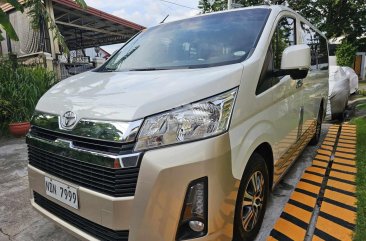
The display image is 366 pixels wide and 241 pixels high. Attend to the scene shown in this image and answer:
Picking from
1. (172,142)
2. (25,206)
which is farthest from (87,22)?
(172,142)

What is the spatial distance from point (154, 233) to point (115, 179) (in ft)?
1.20

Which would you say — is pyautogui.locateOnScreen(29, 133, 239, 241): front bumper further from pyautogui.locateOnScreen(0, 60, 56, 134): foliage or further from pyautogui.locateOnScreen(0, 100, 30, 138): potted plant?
pyautogui.locateOnScreen(0, 60, 56, 134): foliage

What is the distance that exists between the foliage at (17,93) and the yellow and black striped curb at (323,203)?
548 centimetres

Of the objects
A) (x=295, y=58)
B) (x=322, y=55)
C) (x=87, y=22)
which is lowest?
(x=295, y=58)

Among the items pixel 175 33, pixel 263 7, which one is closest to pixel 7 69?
pixel 175 33

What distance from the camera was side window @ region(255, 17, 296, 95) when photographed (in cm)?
241

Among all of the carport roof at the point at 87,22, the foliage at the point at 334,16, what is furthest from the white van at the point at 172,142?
the foliage at the point at 334,16

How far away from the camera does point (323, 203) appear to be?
3148mm

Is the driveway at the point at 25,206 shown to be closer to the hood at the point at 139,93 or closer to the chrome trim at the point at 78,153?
the chrome trim at the point at 78,153

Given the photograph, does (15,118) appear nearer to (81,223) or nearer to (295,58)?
(81,223)

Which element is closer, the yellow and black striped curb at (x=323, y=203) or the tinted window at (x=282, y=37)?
the yellow and black striped curb at (x=323, y=203)

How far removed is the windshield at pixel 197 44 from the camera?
2558 mm

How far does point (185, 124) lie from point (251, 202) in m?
0.93

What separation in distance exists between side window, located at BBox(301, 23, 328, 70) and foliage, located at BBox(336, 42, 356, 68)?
51.3 ft
